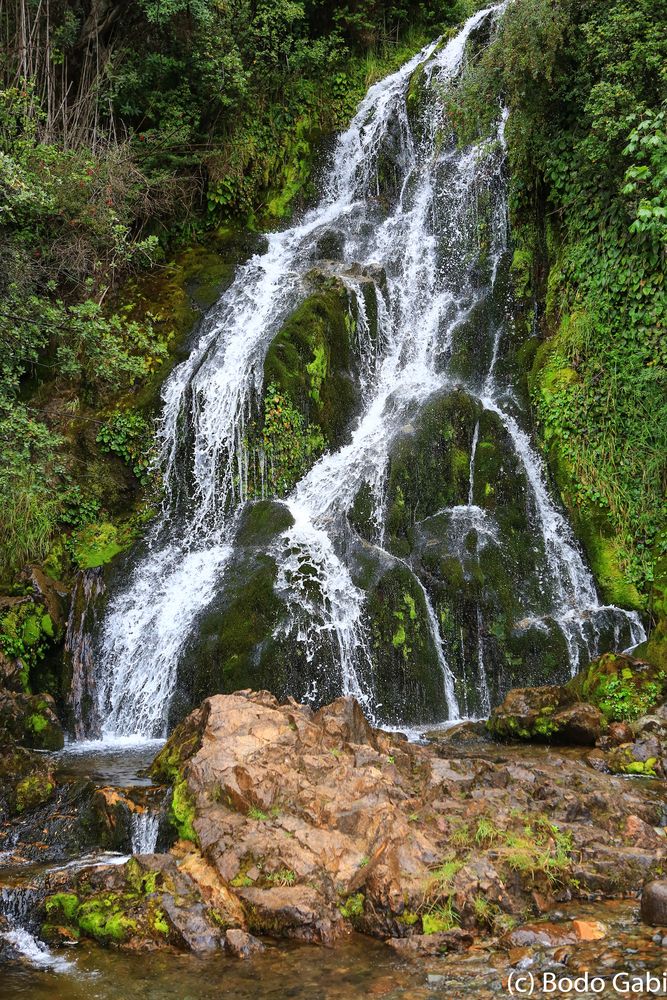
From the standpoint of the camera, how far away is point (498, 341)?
41.2ft

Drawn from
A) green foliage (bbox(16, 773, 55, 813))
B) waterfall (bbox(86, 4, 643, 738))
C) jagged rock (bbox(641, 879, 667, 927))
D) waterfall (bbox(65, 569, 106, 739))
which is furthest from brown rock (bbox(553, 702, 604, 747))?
waterfall (bbox(65, 569, 106, 739))

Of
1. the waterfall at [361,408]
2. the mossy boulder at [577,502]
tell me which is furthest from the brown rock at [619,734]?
the mossy boulder at [577,502]

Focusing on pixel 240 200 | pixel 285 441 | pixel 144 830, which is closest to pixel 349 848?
pixel 144 830

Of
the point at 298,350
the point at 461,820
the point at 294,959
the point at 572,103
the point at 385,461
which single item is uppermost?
the point at 572,103

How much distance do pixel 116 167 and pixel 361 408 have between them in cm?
629

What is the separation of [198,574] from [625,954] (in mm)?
6989

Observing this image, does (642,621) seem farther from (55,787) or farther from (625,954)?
(55,787)

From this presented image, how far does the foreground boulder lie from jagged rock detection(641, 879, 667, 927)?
0.36 m

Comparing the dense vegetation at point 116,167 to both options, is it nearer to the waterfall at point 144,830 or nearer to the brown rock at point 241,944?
the waterfall at point 144,830

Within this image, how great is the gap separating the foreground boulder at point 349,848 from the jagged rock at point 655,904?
361mm

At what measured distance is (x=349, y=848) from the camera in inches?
194

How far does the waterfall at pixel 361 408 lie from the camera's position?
9.09m

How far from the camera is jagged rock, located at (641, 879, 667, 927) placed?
4.28 metres

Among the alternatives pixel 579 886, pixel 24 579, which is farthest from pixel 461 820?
pixel 24 579
